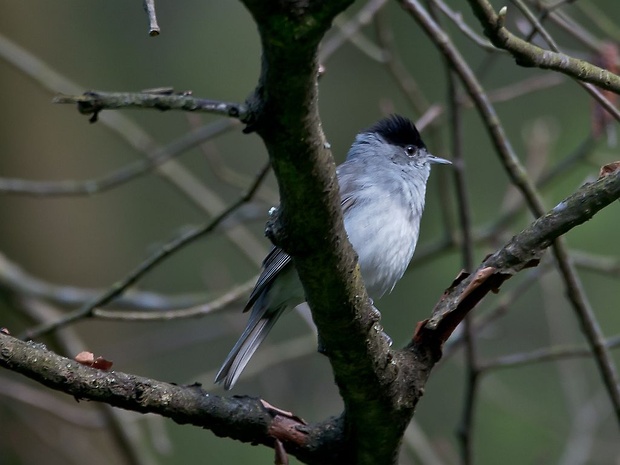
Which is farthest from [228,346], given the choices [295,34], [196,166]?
[295,34]

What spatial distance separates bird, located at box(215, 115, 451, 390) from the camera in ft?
13.2

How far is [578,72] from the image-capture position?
2637mm

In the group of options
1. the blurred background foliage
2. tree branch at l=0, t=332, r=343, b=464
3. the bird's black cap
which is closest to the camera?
tree branch at l=0, t=332, r=343, b=464

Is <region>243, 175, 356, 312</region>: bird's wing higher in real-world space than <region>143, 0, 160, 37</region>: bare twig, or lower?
higher

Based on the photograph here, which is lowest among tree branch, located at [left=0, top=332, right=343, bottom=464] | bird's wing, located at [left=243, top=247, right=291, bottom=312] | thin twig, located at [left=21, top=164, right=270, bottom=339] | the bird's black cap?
tree branch, located at [left=0, top=332, right=343, bottom=464]

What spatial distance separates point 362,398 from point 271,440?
328 millimetres

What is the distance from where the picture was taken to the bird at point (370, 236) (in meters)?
4.04

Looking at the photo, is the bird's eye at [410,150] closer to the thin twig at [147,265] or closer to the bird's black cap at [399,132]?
the bird's black cap at [399,132]

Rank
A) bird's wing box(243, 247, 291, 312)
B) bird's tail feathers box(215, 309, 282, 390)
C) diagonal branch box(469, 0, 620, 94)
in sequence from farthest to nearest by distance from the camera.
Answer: bird's wing box(243, 247, 291, 312) < bird's tail feathers box(215, 309, 282, 390) < diagonal branch box(469, 0, 620, 94)

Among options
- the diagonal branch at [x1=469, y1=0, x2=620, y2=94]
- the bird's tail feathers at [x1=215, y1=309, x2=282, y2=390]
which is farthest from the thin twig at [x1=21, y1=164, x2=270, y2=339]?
the diagonal branch at [x1=469, y1=0, x2=620, y2=94]

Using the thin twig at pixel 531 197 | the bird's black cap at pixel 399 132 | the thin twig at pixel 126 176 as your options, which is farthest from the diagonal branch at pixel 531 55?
the bird's black cap at pixel 399 132

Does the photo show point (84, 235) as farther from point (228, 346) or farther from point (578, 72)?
point (578, 72)

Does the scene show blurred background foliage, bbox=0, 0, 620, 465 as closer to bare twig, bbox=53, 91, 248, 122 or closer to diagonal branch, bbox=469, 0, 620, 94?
diagonal branch, bbox=469, 0, 620, 94

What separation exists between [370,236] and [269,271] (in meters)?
0.56
